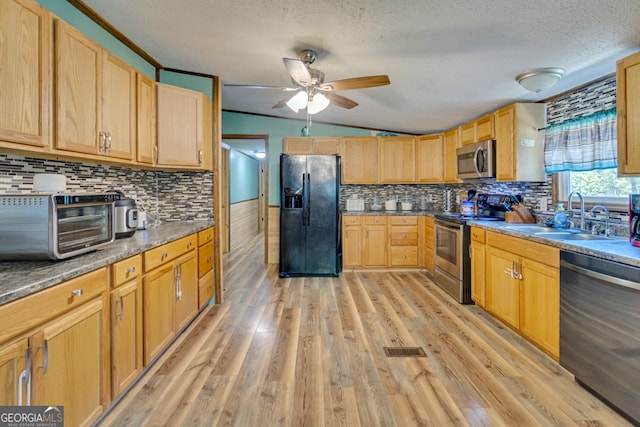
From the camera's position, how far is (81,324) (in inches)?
57.7

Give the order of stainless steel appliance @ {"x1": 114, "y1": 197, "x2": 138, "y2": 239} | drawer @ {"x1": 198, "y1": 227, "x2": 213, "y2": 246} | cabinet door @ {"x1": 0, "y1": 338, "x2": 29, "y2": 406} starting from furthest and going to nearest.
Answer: drawer @ {"x1": 198, "y1": 227, "x2": 213, "y2": 246}, stainless steel appliance @ {"x1": 114, "y1": 197, "x2": 138, "y2": 239}, cabinet door @ {"x1": 0, "y1": 338, "x2": 29, "y2": 406}

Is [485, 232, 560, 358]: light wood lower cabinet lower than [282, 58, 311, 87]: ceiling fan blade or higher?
lower

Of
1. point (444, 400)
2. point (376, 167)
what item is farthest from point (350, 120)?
point (444, 400)

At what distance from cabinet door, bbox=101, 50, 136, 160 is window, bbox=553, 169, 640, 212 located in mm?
3643

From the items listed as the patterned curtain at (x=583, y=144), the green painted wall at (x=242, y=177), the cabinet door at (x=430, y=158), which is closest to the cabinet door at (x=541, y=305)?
the patterned curtain at (x=583, y=144)

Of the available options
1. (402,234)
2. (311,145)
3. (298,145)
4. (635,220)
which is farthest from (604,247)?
(298,145)

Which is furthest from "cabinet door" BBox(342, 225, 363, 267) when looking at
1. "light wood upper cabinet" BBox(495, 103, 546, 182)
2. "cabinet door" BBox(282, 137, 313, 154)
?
"light wood upper cabinet" BBox(495, 103, 546, 182)

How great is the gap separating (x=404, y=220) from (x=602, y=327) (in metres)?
3.04

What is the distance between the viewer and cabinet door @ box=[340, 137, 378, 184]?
16.6 ft

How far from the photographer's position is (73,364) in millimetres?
1417

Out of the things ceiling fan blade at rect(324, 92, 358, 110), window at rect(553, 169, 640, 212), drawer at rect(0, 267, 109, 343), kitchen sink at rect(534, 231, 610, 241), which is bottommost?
drawer at rect(0, 267, 109, 343)

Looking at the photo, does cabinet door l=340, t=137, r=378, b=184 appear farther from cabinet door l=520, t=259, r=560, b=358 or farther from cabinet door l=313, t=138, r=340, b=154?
cabinet door l=520, t=259, r=560, b=358

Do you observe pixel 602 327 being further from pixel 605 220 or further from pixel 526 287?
pixel 605 220

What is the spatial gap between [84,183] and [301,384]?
2.13 meters
